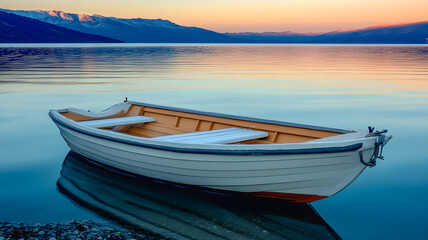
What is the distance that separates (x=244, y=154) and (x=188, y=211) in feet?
4.63

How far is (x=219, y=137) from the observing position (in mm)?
8133

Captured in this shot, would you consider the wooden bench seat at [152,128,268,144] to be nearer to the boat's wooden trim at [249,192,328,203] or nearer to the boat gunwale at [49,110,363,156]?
the boat gunwale at [49,110,363,156]

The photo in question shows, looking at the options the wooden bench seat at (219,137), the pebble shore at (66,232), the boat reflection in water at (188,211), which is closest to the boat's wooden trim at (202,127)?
the wooden bench seat at (219,137)

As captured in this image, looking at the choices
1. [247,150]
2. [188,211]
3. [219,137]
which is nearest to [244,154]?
[247,150]

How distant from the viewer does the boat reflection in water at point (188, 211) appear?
248 inches

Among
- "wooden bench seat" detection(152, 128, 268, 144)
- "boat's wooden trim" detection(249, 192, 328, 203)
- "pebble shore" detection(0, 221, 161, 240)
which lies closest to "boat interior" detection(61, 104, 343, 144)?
"wooden bench seat" detection(152, 128, 268, 144)

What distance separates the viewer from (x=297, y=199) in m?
6.82

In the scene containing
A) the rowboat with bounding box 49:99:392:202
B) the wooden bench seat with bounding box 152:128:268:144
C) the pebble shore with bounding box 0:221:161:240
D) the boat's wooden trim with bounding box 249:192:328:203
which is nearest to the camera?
the pebble shore with bounding box 0:221:161:240

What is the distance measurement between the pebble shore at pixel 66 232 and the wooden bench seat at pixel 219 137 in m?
1.98

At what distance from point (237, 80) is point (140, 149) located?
75.1ft

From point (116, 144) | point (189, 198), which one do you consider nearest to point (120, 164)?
point (116, 144)

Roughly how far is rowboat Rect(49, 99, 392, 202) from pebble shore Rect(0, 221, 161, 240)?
1.47m

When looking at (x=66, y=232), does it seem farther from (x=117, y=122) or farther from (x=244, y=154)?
(x=117, y=122)

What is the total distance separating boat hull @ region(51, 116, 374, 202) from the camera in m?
6.18
